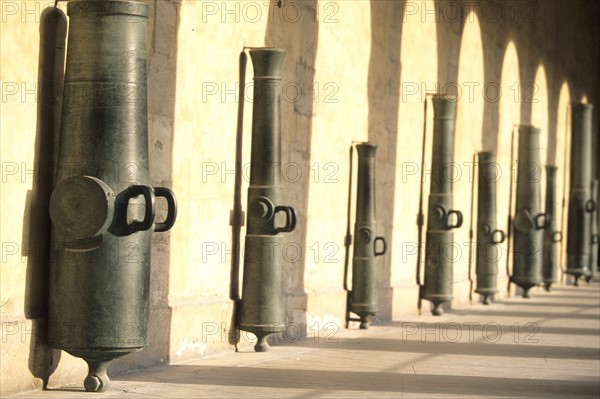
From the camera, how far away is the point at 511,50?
2089cm

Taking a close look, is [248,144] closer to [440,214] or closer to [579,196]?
[440,214]

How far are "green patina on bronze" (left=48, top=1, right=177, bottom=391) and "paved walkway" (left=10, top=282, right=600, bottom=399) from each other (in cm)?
38

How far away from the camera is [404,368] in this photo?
928cm

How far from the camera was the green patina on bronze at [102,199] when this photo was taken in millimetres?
7113

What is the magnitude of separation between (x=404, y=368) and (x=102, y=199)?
→ 10.2 ft

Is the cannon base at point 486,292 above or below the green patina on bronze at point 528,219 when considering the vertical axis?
below

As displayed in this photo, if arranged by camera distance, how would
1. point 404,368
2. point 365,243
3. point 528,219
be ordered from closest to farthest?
1. point 404,368
2. point 365,243
3. point 528,219

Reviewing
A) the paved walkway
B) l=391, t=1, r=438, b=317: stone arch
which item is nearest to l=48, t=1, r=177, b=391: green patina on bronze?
the paved walkway

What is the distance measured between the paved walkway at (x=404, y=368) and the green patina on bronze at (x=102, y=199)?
38 cm

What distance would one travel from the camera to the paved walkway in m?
7.71

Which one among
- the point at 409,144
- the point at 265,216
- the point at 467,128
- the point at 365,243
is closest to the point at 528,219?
the point at 467,128

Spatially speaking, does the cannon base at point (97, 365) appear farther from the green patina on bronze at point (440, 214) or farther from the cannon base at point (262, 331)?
the green patina on bronze at point (440, 214)

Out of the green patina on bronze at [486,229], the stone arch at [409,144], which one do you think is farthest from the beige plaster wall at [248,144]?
the green patina on bronze at [486,229]

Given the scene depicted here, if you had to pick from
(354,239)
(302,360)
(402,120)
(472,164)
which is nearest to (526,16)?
(472,164)
